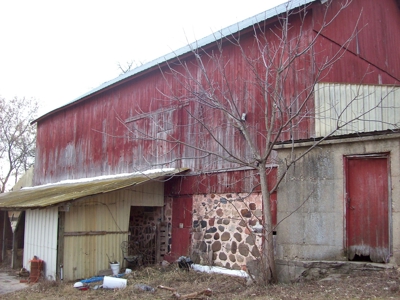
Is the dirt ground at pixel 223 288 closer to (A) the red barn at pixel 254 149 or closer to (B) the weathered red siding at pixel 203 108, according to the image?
(A) the red barn at pixel 254 149

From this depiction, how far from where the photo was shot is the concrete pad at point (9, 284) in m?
10.4

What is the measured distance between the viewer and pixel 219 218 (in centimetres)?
1075

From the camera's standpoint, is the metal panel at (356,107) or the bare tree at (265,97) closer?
the metal panel at (356,107)

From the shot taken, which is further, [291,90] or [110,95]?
[110,95]

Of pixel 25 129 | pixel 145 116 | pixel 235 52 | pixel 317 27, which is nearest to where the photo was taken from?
pixel 317 27

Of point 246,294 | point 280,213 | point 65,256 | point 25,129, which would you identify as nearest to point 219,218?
point 280,213

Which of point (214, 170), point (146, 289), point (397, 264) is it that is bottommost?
point (146, 289)

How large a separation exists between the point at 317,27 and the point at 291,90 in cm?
156

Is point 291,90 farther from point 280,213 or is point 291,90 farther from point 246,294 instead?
point 246,294

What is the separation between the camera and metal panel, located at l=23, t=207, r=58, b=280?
10.9m

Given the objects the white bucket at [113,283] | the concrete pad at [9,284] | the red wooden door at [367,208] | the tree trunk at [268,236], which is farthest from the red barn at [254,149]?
the white bucket at [113,283]

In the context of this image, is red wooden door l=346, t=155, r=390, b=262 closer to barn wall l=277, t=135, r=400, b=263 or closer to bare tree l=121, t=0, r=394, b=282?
barn wall l=277, t=135, r=400, b=263

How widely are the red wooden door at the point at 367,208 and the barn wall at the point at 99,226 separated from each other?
598 cm

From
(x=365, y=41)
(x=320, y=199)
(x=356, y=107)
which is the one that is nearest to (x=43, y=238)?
(x=320, y=199)
